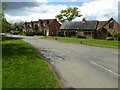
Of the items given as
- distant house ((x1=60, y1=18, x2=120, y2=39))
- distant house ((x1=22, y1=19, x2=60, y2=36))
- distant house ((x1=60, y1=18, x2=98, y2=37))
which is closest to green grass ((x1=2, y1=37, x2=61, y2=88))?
distant house ((x1=60, y1=18, x2=120, y2=39))

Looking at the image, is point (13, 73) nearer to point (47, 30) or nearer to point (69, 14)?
point (47, 30)

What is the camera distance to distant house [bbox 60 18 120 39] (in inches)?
2441

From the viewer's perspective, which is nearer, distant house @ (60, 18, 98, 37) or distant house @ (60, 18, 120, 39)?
distant house @ (60, 18, 120, 39)

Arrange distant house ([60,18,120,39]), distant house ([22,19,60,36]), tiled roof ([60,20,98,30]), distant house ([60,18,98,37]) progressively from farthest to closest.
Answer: distant house ([22,19,60,36]) < tiled roof ([60,20,98,30]) < distant house ([60,18,98,37]) < distant house ([60,18,120,39])

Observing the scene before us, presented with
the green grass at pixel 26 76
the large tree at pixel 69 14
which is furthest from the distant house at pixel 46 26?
the green grass at pixel 26 76

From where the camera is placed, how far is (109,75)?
50.1ft

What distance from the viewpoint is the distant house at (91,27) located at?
62.0 m

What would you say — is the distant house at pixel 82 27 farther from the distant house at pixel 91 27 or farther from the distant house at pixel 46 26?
the distant house at pixel 46 26

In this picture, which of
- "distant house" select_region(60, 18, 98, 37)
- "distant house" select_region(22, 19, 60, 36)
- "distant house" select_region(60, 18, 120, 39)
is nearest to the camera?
"distant house" select_region(60, 18, 120, 39)

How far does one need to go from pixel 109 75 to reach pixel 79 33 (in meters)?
54.3

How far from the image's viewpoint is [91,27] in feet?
218

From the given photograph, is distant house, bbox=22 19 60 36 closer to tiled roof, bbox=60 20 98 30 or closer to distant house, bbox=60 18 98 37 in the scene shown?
tiled roof, bbox=60 20 98 30

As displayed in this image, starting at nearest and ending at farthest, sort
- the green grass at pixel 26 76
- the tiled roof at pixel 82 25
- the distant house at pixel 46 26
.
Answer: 1. the green grass at pixel 26 76
2. the tiled roof at pixel 82 25
3. the distant house at pixel 46 26

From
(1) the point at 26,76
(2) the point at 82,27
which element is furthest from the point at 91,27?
(1) the point at 26,76
